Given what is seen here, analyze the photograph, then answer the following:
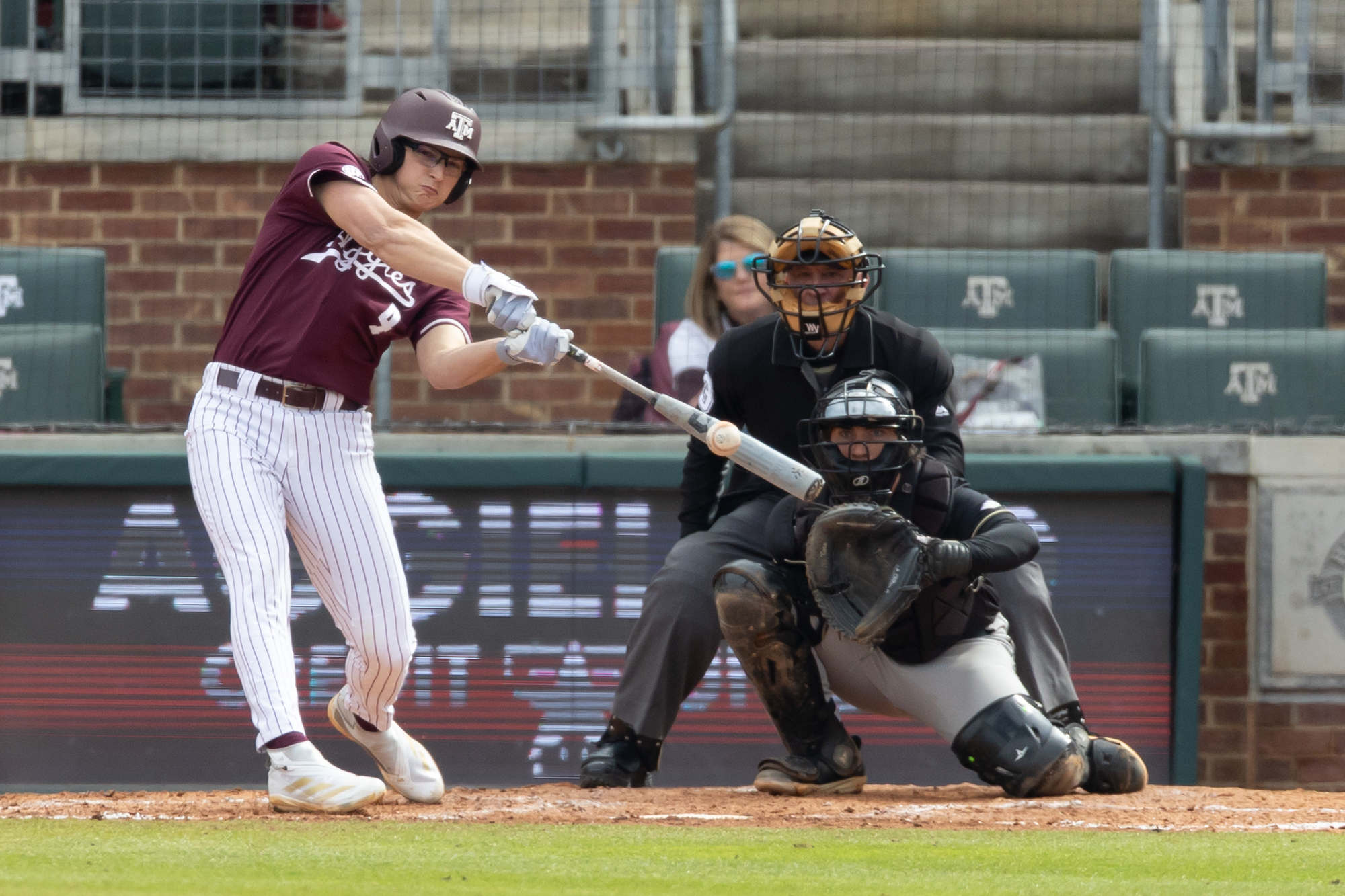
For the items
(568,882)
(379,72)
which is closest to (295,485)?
(568,882)

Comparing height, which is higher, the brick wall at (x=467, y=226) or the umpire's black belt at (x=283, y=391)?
the brick wall at (x=467, y=226)

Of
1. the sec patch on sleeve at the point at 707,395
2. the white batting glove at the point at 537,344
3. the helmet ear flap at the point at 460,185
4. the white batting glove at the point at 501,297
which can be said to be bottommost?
the sec patch on sleeve at the point at 707,395

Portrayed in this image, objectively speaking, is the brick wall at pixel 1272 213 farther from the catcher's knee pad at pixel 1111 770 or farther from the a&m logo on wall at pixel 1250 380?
the catcher's knee pad at pixel 1111 770

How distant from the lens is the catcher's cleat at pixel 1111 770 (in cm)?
409

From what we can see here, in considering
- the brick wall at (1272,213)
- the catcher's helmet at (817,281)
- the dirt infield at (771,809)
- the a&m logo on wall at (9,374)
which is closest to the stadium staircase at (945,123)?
the brick wall at (1272,213)

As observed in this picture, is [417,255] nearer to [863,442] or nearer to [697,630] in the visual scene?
[863,442]

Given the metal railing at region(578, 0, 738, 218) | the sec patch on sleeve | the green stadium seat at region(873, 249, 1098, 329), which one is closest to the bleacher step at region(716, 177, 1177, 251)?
the metal railing at region(578, 0, 738, 218)

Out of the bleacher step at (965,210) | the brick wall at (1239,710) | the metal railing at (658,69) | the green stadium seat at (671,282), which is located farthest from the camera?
the bleacher step at (965,210)

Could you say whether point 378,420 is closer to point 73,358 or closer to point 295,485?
point 73,358

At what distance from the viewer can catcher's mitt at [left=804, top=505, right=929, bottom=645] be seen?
375cm

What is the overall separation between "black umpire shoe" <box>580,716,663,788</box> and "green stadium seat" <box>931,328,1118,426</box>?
2.06m

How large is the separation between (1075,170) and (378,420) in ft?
11.8

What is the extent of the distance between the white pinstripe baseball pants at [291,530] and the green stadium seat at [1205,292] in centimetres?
343

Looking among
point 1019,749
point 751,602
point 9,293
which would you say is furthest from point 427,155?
point 9,293
